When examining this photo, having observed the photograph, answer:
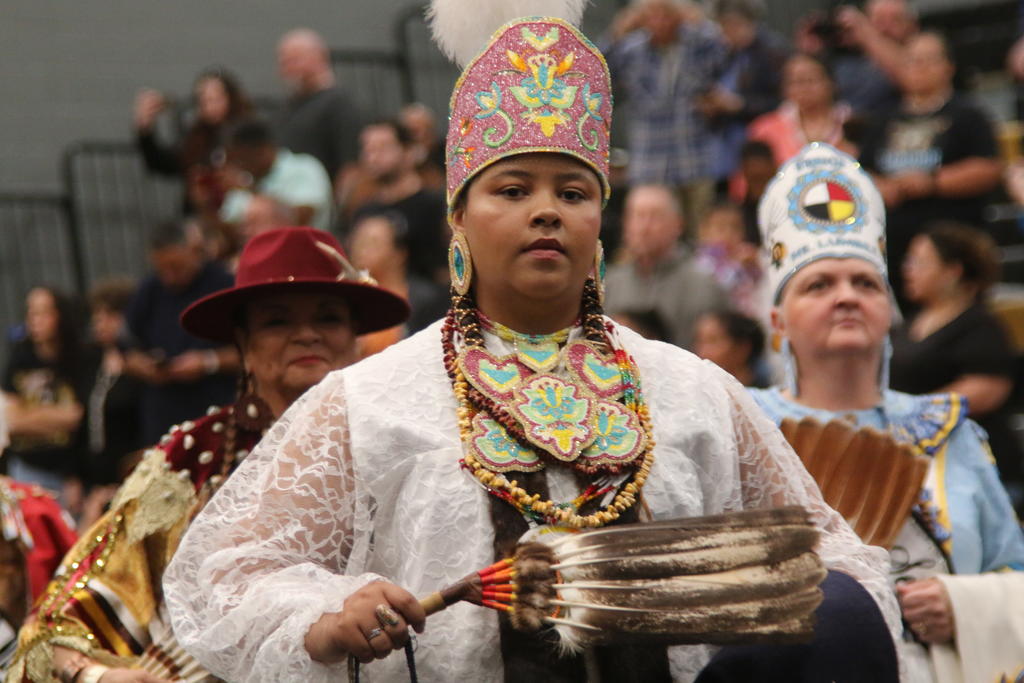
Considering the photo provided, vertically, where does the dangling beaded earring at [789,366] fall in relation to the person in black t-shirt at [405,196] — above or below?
below

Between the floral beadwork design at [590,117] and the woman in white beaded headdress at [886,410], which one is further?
the woman in white beaded headdress at [886,410]

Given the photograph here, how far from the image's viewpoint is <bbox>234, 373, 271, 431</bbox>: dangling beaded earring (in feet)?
15.9

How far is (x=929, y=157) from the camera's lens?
9148mm

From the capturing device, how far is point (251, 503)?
11.6 feet

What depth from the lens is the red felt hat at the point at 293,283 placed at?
4.95m

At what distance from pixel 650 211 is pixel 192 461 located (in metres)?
4.28

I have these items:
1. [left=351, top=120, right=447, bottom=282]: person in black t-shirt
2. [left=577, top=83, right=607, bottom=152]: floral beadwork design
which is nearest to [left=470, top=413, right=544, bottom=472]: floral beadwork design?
[left=577, top=83, right=607, bottom=152]: floral beadwork design

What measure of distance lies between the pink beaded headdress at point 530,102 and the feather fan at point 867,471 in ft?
3.96

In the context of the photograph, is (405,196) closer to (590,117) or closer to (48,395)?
(48,395)

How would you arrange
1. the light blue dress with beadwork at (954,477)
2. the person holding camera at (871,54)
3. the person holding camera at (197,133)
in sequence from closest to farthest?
1. the light blue dress with beadwork at (954,477)
2. the person holding camera at (871,54)
3. the person holding camera at (197,133)

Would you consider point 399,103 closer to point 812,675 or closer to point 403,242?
point 403,242

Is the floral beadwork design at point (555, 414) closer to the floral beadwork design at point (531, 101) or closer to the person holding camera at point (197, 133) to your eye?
the floral beadwork design at point (531, 101)

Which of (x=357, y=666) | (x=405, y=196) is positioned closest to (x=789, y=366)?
(x=357, y=666)

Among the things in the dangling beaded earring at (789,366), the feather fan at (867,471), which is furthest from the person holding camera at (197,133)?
the feather fan at (867,471)
